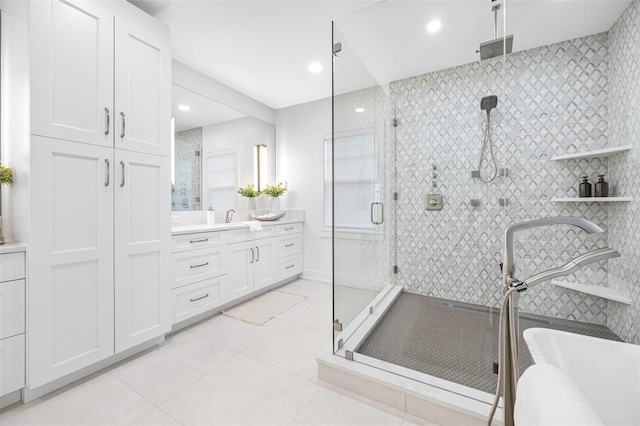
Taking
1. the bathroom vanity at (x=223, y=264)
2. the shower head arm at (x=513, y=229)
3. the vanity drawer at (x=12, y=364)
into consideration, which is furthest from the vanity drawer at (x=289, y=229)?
the shower head arm at (x=513, y=229)

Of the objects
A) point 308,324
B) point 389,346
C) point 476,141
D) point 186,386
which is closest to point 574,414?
point 389,346

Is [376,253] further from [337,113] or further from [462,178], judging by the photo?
[337,113]

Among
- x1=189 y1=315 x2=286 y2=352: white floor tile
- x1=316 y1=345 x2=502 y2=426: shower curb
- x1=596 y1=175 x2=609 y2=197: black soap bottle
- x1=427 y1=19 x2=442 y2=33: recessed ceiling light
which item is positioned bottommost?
x1=189 y1=315 x2=286 y2=352: white floor tile

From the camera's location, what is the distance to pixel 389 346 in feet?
6.07

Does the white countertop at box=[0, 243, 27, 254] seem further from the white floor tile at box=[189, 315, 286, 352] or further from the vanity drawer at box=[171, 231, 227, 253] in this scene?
the white floor tile at box=[189, 315, 286, 352]

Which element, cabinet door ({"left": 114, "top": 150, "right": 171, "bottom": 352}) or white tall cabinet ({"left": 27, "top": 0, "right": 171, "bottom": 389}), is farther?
cabinet door ({"left": 114, "top": 150, "right": 171, "bottom": 352})

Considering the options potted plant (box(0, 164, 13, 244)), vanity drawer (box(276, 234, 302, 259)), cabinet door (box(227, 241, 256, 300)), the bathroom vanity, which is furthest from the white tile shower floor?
vanity drawer (box(276, 234, 302, 259))

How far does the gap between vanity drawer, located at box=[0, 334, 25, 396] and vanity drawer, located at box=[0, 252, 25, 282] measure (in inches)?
12.8

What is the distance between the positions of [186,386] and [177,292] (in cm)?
85

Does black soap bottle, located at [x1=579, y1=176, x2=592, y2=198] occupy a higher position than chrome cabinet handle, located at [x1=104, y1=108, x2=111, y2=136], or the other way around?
chrome cabinet handle, located at [x1=104, y1=108, x2=111, y2=136]

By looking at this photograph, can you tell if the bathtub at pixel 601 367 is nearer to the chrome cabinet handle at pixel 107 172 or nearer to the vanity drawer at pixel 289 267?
the chrome cabinet handle at pixel 107 172

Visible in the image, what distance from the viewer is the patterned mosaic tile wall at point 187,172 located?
2.83 m

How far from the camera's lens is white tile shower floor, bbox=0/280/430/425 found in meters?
1.37

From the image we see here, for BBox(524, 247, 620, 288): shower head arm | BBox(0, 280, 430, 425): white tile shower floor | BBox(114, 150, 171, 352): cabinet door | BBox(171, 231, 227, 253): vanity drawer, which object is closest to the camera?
BBox(524, 247, 620, 288): shower head arm
